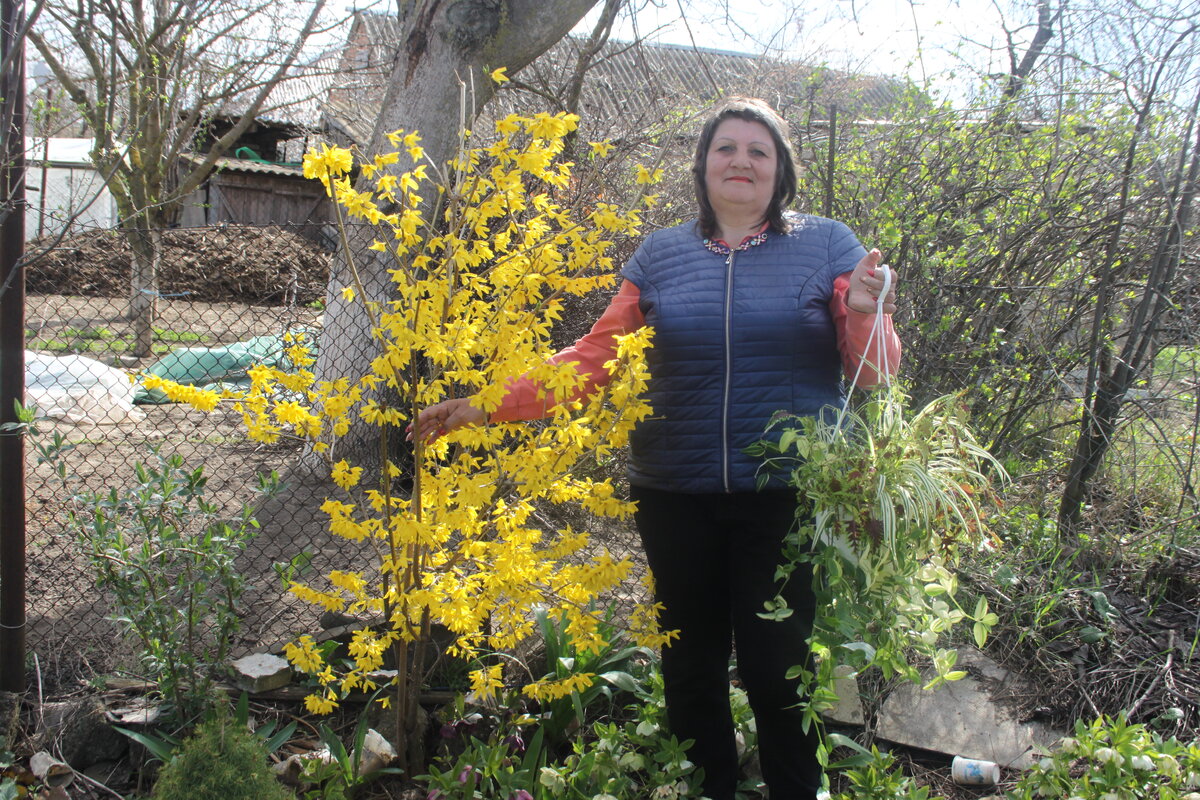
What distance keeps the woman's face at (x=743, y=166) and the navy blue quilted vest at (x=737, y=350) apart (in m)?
0.12

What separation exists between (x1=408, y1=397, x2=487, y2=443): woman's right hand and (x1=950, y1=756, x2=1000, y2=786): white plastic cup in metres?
1.93

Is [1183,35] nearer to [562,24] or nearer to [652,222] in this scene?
[652,222]

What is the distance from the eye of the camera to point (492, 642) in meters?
2.38

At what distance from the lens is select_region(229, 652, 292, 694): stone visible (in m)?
2.79

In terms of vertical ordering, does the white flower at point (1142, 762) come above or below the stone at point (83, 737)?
above

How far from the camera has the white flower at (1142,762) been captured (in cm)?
219

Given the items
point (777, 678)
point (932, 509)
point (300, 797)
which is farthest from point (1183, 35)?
point (300, 797)

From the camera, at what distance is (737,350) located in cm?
204

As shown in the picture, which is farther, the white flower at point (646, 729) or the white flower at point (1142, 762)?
the white flower at point (646, 729)

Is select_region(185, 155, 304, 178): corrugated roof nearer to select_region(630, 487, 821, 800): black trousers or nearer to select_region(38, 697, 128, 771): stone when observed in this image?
select_region(38, 697, 128, 771): stone

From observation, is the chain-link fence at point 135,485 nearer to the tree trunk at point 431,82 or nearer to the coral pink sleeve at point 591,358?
the tree trunk at point 431,82

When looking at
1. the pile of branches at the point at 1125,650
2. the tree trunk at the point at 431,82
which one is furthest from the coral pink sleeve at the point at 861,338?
the tree trunk at the point at 431,82

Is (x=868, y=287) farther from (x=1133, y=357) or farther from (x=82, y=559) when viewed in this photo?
(x=82, y=559)

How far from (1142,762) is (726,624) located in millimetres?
1141
